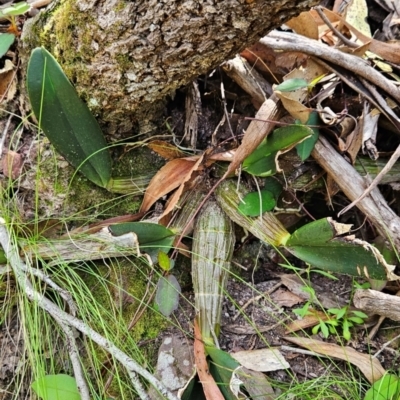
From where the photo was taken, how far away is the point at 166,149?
3.43ft

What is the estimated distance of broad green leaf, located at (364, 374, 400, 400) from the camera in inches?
34.1

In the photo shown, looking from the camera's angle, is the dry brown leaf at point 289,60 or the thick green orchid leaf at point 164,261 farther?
the dry brown leaf at point 289,60

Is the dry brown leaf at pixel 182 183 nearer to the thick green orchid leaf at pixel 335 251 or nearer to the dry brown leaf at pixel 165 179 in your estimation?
the dry brown leaf at pixel 165 179

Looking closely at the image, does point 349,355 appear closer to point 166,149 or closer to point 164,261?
point 164,261

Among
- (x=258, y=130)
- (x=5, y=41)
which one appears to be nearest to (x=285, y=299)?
(x=258, y=130)

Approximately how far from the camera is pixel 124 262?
101cm

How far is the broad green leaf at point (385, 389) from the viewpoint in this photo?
0.87 meters

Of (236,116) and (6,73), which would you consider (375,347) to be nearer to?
(236,116)

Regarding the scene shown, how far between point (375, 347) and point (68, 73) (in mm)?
832

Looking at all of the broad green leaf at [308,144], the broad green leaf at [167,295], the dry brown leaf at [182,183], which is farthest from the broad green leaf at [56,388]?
the broad green leaf at [308,144]

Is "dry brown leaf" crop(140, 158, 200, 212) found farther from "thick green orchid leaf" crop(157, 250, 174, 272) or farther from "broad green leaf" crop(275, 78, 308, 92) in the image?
"broad green leaf" crop(275, 78, 308, 92)

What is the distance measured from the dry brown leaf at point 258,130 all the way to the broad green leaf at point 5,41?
1.82 feet

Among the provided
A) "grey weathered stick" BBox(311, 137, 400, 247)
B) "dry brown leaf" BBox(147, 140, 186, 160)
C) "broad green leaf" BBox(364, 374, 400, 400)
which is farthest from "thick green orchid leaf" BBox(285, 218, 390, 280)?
"dry brown leaf" BBox(147, 140, 186, 160)

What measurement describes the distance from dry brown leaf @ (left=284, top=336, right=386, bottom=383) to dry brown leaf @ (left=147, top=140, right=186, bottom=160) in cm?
46
